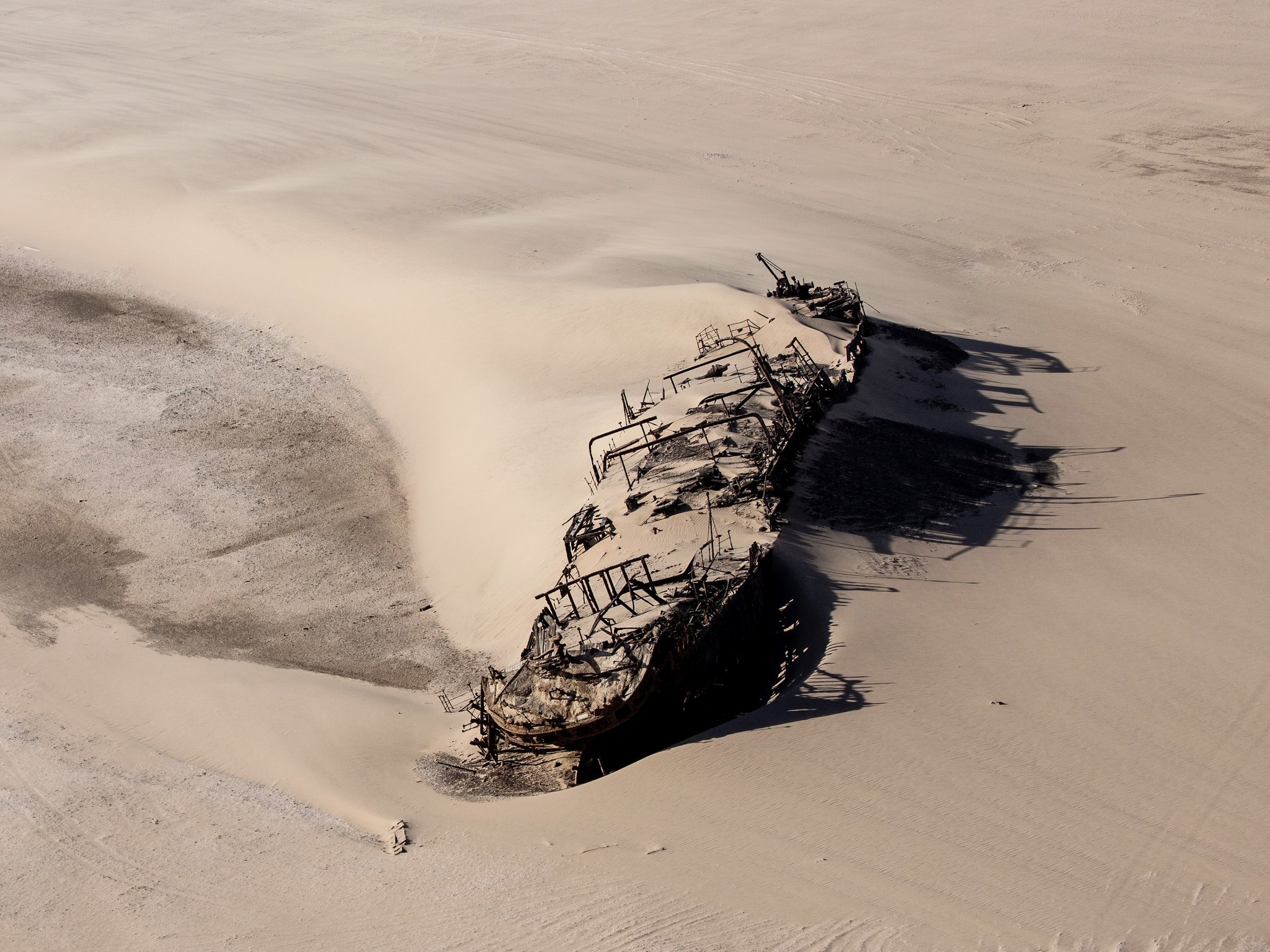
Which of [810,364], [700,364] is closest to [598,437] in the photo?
[810,364]

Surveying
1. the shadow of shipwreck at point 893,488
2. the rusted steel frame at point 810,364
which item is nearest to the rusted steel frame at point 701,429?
the shadow of shipwreck at point 893,488

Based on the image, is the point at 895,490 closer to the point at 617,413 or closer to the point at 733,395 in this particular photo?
the point at 733,395

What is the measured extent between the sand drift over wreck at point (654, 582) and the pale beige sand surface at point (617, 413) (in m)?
0.56

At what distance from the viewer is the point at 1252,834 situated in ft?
32.2

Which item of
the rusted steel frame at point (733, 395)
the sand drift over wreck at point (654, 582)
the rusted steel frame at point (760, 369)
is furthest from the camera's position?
the rusted steel frame at point (733, 395)

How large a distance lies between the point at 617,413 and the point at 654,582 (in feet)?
21.1

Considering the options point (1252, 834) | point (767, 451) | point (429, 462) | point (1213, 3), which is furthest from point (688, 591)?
point (1213, 3)

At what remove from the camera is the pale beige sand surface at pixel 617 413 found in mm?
9570

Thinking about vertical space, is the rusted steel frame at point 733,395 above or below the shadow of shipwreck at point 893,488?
above

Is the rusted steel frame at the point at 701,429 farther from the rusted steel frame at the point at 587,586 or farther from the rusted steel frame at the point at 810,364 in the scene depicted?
the rusted steel frame at the point at 587,586

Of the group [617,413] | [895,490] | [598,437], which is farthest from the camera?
[617,413]

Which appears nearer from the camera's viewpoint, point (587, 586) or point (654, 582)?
point (654, 582)

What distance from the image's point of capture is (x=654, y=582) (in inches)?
485

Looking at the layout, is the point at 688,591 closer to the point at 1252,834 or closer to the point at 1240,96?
the point at 1252,834
